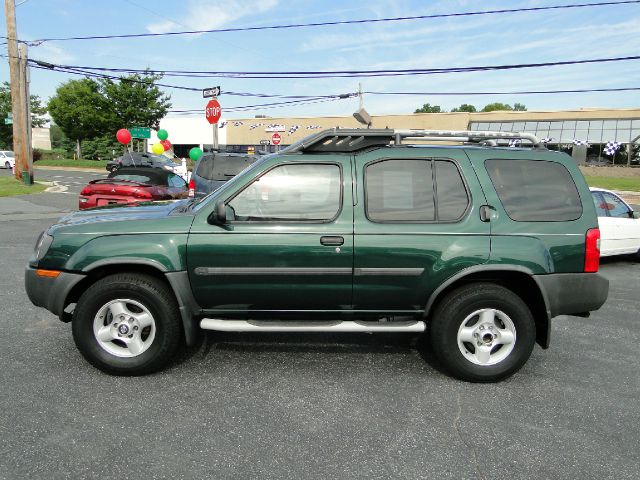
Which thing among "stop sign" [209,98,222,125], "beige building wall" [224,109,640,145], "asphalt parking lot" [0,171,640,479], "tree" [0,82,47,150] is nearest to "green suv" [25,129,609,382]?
"asphalt parking lot" [0,171,640,479]

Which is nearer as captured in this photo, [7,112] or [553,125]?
[553,125]

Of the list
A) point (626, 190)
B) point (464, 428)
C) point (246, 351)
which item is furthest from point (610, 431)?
point (626, 190)

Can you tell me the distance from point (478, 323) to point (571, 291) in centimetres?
75

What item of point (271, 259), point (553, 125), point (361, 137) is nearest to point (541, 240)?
point (361, 137)

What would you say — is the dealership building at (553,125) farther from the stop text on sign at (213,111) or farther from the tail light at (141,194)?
the tail light at (141,194)

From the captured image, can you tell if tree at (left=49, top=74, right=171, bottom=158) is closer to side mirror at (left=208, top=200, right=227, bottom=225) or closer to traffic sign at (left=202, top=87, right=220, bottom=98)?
traffic sign at (left=202, top=87, right=220, bottom=98)

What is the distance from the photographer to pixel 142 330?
3.84m

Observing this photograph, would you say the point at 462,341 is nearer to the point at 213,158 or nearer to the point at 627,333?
the point at 627,333

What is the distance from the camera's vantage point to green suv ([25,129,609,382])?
3.70 metres

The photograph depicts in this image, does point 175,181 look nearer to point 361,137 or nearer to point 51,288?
point 51,288

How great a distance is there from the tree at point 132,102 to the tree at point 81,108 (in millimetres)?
746

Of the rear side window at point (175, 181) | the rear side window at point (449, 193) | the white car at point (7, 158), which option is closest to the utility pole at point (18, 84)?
the rear side window at point (175, 181)

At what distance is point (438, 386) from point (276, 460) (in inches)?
60.7

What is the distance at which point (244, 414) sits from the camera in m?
3.29
